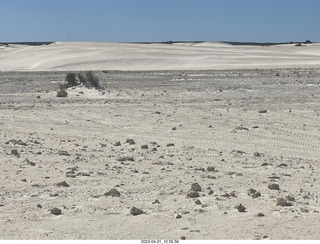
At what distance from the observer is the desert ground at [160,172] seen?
5.76m

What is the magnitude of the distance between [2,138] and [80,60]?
140ft

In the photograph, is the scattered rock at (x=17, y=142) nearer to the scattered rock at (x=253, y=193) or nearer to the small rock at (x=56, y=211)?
the small rock at (x=56, y=211)

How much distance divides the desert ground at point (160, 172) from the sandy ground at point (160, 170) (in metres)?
0.01

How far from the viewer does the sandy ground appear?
577 cm

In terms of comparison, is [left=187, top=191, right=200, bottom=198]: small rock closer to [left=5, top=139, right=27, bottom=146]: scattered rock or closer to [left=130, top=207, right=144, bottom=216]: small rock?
[left=130, top=207, right=144, bottom=216]: small rock

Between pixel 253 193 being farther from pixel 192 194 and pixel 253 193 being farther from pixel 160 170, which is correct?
pixel 160 170

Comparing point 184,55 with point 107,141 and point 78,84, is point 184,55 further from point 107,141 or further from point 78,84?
point 107,141

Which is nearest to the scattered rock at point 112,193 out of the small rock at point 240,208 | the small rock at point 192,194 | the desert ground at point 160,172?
the desert ground at point 160,172

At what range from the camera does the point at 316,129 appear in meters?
12.4

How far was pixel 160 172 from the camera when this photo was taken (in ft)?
26.9

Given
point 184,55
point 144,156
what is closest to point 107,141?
point 144,156

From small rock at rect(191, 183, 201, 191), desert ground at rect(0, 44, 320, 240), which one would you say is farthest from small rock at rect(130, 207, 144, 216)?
small rock at rect(191, 183, 201, 191)

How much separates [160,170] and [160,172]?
134mm

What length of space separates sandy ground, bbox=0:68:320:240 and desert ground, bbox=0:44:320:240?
0.05ft
